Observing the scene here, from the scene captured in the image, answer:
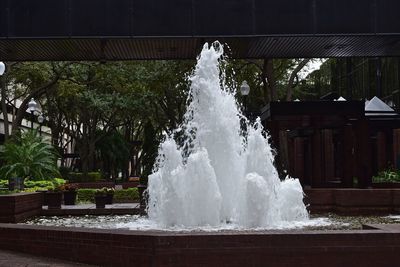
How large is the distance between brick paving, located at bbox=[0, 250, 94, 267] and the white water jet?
274 centimetres

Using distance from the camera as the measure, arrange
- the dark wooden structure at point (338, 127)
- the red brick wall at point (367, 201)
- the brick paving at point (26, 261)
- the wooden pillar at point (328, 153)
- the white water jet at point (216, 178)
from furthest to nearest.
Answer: the wooden pillar at point (328, 153), the dark wooden structure at point (338, 127), the red brick wall at point (367, 201), the white water jet at point (216, 178), the brick paving at point (26, 261)

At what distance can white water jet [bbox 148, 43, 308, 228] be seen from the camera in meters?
12.4

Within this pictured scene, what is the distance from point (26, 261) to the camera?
33.6ft

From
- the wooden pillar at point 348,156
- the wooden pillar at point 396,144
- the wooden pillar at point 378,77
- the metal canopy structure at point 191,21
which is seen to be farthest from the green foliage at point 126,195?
the wooden pillar at point 378,77

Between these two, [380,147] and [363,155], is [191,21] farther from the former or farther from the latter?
[380,147]

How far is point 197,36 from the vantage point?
14.6m

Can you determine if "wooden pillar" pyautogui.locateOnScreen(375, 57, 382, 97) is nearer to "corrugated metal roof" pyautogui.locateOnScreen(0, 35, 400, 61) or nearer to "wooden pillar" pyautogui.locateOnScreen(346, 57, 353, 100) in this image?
"wooden pillar" pyautogui.locateOnScreen(346, 57, 353, 100)

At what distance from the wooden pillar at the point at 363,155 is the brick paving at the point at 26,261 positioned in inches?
556

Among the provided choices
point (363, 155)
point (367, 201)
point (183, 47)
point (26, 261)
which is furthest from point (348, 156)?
point (26, 261)

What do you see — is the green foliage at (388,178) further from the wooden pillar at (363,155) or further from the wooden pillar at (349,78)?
the wooden pillar at (349,78)

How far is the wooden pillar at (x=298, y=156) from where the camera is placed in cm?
4136

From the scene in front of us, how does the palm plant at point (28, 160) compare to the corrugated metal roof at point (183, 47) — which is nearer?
the corrugated metal roof at point (183, 47)

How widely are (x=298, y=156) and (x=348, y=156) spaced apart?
18550 mm

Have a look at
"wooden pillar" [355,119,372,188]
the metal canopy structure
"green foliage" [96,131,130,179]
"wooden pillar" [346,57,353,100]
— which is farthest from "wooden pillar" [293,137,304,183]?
the metal canopy structure
